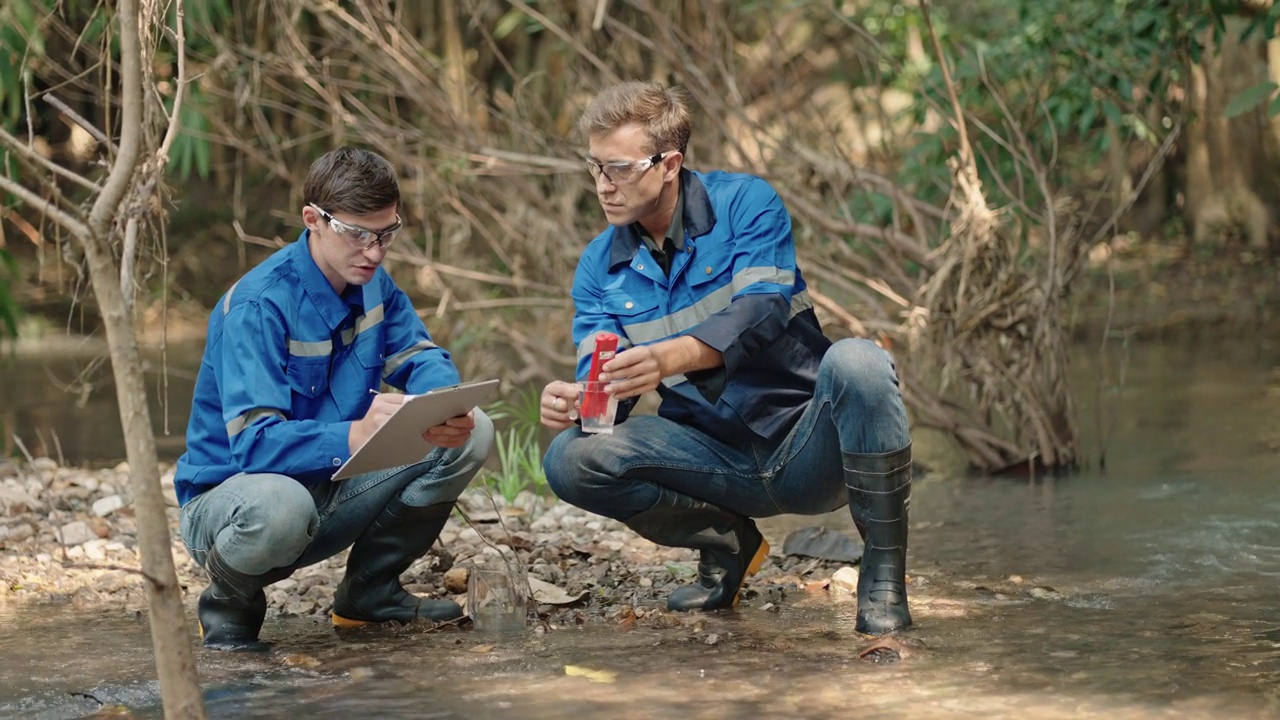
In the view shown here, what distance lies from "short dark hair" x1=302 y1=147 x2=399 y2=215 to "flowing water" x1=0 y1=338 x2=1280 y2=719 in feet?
3.60

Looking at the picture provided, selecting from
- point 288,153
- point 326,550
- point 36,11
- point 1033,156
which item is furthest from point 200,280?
point 326,550

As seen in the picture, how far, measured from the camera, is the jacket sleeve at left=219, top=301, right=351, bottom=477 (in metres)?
3.54

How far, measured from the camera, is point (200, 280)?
13.5m

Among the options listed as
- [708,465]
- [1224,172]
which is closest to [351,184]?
[708,465]

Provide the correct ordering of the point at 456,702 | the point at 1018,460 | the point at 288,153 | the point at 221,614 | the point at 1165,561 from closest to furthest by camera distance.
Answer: the point at 456,702
the point at 221,614
the point at 1165,561
the point at 1018,460
the point at 288,153

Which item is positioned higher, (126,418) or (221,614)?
(126,418)

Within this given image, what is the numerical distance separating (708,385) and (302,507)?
106 centimetres

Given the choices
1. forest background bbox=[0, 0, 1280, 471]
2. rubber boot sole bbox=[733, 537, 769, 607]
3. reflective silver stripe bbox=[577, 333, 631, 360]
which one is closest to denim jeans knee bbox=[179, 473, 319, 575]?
forest background bbox=[0, 0, 1280, 471]

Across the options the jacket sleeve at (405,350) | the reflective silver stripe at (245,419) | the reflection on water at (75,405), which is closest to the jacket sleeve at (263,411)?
the reflective silver stripe at (245,419)

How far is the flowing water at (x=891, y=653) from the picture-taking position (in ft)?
10.2

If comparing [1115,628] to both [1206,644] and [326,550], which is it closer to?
[1206,644]

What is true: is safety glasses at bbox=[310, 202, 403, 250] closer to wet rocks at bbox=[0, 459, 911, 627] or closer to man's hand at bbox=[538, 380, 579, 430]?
man's hand at bbox=[538, 380, 579, 430]

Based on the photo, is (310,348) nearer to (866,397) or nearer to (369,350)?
(369,350)

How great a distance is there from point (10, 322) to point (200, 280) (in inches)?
263
